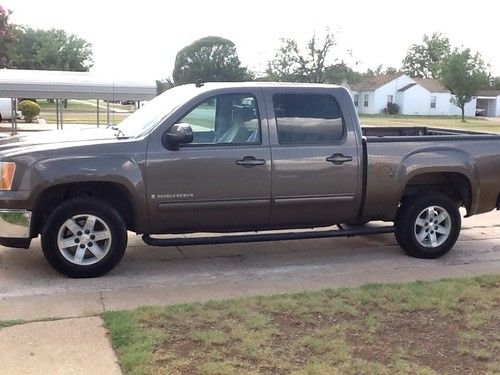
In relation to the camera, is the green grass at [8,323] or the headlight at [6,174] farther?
the headlight at [6,174]

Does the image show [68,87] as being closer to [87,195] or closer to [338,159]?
[87,195]

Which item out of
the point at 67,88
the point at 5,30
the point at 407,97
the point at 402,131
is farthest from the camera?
the point at 407,97

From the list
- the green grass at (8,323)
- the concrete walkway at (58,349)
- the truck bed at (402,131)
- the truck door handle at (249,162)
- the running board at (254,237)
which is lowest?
the concrete walkway at (58,349)

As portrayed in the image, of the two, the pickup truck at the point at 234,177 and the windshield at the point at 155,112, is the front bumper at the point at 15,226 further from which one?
the windshield at the point at 155,112

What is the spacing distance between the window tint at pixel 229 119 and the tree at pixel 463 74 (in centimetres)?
5766

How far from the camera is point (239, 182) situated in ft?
20.4

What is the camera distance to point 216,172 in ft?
20.1

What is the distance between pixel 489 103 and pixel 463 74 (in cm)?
2446

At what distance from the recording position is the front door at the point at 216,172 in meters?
6.01

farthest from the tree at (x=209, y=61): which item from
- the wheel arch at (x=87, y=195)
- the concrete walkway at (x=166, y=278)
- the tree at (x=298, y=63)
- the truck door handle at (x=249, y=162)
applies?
the wheel arch at (x=87, y=195)

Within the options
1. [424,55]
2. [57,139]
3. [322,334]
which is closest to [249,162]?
[57,139]

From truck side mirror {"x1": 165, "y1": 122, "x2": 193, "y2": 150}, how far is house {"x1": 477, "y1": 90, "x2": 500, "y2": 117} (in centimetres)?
7999

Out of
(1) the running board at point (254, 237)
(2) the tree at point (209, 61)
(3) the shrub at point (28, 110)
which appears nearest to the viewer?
(1) the running board at point (254, 237)

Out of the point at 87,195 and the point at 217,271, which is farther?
the point at 217,271
